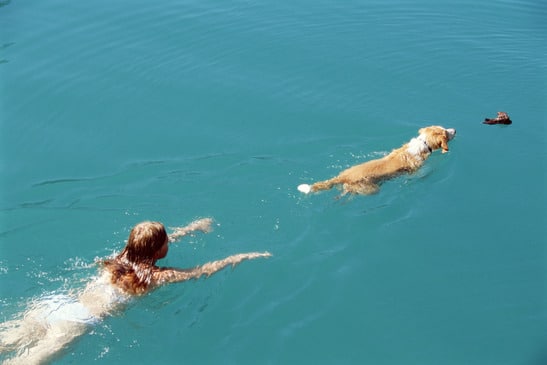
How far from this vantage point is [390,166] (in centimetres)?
794

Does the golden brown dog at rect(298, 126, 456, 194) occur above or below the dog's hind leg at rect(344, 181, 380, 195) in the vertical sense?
above

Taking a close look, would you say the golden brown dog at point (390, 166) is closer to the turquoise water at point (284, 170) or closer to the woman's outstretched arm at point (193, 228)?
the turquoise water at point (284, 170)

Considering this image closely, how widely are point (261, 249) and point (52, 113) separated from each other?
436 cm

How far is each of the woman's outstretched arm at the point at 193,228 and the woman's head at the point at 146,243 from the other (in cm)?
99

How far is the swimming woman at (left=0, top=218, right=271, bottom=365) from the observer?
5.51 metres

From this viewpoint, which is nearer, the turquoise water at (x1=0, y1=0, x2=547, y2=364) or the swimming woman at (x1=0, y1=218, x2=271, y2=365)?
the swimming woman at (x1=0, y1=218, x2=271, y2=365)

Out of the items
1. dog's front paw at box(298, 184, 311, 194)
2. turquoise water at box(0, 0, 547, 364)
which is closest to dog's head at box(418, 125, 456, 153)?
turquoise water at box(0, 0, 547, 364)

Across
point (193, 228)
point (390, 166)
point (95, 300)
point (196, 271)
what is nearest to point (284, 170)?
point (390, 166)

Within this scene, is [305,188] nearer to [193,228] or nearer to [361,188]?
[361,188]

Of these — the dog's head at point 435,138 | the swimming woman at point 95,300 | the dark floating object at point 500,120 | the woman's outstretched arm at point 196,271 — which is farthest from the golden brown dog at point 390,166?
the swimming woman at point 95,300

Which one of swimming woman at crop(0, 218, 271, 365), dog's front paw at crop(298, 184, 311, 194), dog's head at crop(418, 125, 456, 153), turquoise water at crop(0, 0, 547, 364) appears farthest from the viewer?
dog's head at crop(418, 125, 456, 153)

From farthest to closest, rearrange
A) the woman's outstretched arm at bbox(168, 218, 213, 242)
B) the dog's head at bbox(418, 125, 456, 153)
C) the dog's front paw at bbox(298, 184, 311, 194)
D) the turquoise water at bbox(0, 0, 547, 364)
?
the dog's head at bbox(418, 125, 456, 153)
the dog's front paw at bbox(298, 184, 311, 194)
the woman's outstretched arm at bbox(168, 218, 213, 242)
the turquoise water at bbox(0, 0, 547, 364)

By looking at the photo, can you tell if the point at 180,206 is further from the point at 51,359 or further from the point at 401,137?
the point at 401,137

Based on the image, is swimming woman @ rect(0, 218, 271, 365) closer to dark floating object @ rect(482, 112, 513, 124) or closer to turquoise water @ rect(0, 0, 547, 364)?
turquoise water @ rect(0, 0, 547, 364)
